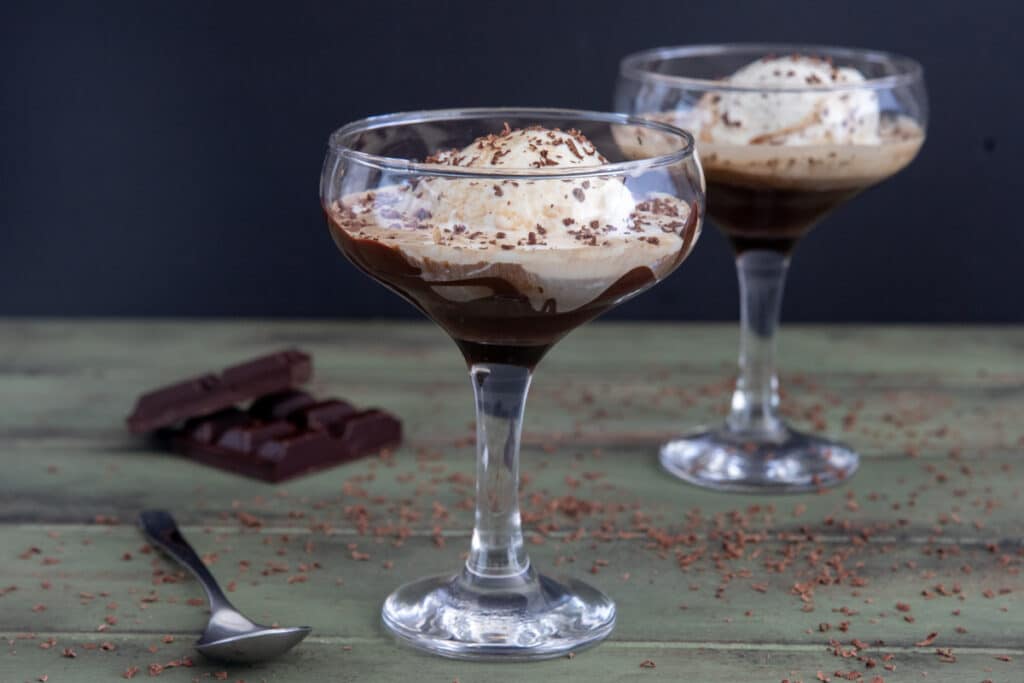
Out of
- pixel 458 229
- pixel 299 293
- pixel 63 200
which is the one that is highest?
pixel 458 229

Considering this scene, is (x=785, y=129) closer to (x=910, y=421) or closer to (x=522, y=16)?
(x=910, y=421)

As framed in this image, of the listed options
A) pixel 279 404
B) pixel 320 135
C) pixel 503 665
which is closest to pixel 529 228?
pixel 503 665

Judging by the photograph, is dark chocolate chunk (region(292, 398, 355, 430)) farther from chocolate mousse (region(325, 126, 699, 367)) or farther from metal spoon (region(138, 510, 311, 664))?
chocolate mousse (region(325, 126, 699, 367))

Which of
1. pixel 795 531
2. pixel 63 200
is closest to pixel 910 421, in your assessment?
pixel 795 531

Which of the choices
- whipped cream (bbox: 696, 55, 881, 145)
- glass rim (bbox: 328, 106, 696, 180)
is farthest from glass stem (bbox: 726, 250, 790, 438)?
glass rim (bbox: 328, 106, 696, 180)

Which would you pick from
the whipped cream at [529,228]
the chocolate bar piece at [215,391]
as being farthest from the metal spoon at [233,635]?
the chocolate bar piece at [215,391]

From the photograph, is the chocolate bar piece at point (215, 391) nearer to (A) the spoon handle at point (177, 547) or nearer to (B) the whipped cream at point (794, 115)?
(A) the spoon handle at point (177, 547)
